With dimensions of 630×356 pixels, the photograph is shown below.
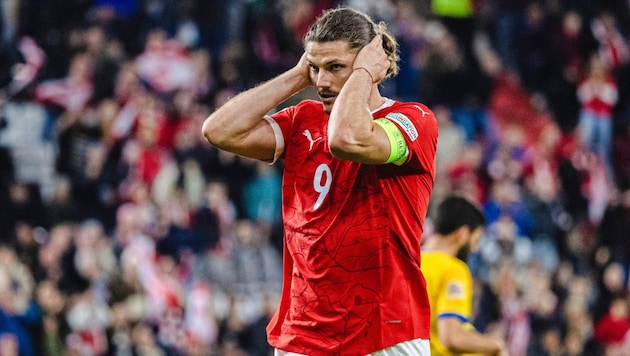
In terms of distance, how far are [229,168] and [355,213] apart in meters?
8.83

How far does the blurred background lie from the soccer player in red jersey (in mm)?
5800

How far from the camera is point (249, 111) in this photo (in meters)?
5.11

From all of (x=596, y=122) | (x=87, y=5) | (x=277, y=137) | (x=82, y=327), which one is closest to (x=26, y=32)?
(x=87, y=5)

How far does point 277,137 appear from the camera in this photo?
5168mm

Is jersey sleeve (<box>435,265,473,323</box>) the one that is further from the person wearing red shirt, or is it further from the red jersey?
the person wearing red shirt

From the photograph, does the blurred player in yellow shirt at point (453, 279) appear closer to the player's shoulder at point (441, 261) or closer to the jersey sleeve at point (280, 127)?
the player's shoulder at point (441, 261)

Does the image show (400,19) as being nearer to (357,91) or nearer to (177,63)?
(177,63)

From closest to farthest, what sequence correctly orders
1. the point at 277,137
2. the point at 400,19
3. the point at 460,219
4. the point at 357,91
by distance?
the point at 357,91 → the point at 277,137 → the point at 460,219 → the point at 400,19

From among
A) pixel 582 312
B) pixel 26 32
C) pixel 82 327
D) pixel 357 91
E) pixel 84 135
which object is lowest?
pixel 582 312

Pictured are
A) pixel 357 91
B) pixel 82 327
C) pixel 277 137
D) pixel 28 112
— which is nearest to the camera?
pixel 357 91

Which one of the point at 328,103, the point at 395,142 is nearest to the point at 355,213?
the point at 395,142

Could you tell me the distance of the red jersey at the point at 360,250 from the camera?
15.8 ft

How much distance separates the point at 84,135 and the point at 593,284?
6672 millimetres

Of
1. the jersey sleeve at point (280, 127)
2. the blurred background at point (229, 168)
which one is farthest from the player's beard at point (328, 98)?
the blurred background at point (229, 168)
